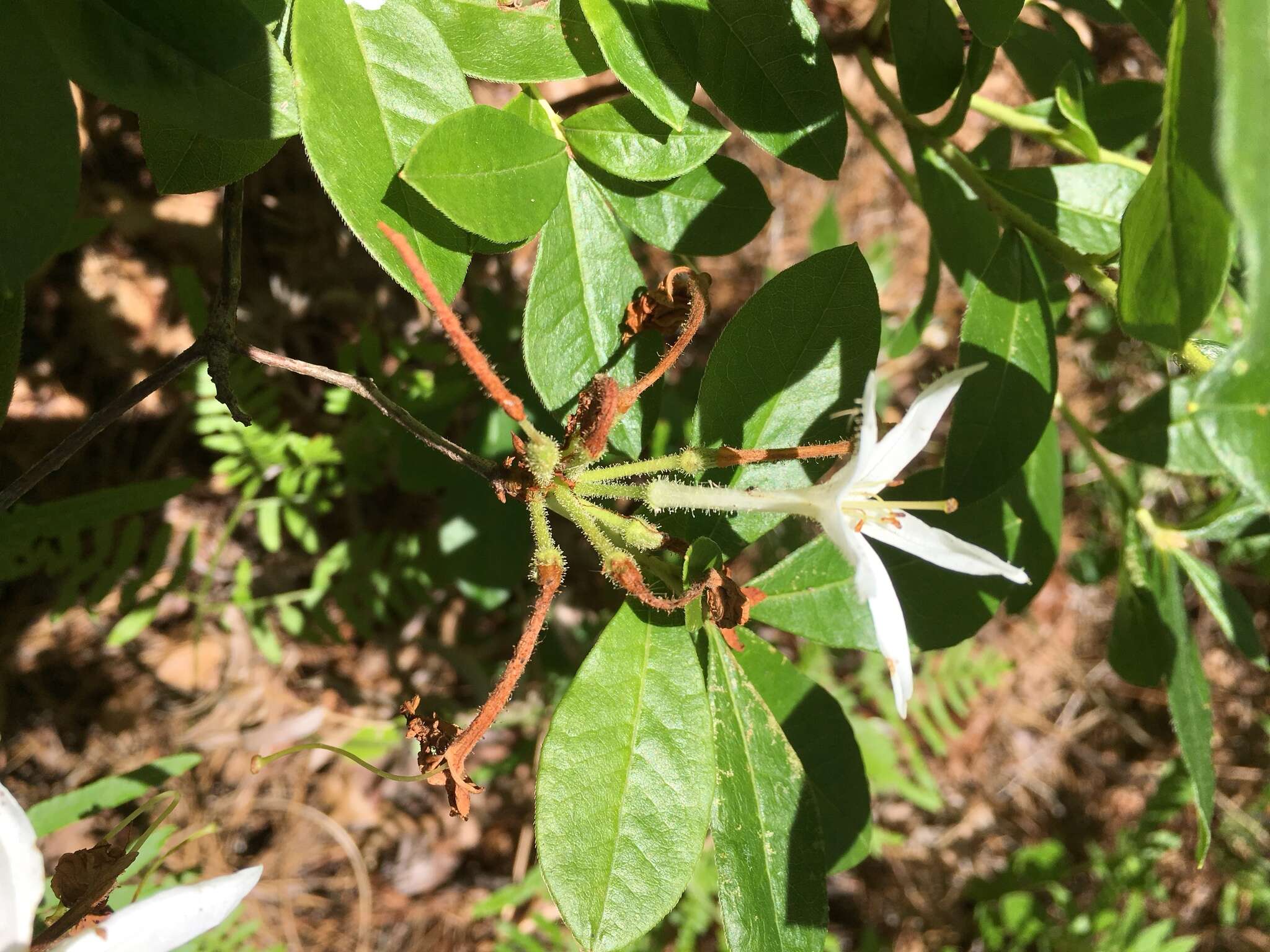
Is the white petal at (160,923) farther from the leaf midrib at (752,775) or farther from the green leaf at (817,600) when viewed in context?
the green leaf at (817,600)

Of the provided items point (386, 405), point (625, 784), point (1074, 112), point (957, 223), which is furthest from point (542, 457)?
point (1074, 112)

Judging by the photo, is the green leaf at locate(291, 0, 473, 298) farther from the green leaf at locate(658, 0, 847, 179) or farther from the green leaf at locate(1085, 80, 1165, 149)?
the green leaf at locate(1085, 80, 1165, 149)

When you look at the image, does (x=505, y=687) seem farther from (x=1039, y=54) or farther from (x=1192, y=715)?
(x=1039, y=54)

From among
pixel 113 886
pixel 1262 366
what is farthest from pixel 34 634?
pixel 1262 366

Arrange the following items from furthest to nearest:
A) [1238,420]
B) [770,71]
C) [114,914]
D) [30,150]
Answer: [770,71]
[114,914]
[30,150]
[1238,420]

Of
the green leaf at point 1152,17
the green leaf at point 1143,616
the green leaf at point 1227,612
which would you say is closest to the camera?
the green leaf at point 1152,17

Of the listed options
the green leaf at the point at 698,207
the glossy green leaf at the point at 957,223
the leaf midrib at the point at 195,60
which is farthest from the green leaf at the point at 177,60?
the glossy green leaf at the point at 957,223
